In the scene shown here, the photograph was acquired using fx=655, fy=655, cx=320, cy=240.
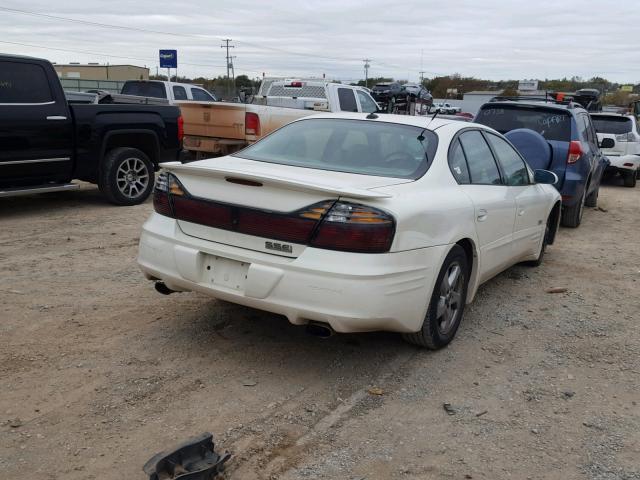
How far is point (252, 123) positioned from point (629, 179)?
889cm

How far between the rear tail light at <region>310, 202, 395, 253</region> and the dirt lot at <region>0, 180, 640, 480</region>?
876 millimetres

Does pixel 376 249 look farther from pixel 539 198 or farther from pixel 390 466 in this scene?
pixel 539 198

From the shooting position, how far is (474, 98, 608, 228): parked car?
862cm

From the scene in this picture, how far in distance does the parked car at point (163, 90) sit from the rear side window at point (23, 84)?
809 cm

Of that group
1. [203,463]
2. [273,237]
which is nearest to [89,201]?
[273,237]

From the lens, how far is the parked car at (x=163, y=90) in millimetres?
16297

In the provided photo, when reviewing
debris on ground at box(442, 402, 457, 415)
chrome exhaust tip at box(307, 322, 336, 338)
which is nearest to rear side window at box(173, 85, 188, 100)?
chrome exhaust tip at box(307, 322, 336, 338)

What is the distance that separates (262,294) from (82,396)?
112 cm

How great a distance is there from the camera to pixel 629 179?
14766 millimetres

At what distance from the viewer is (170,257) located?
407 centimetres

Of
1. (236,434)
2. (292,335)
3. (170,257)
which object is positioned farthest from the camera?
(292,335)

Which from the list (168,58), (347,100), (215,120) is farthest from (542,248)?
(168,58)

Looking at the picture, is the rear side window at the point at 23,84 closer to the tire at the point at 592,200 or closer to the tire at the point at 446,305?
the tire at the point at 446,305

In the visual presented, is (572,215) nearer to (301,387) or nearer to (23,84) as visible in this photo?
(301,387)
